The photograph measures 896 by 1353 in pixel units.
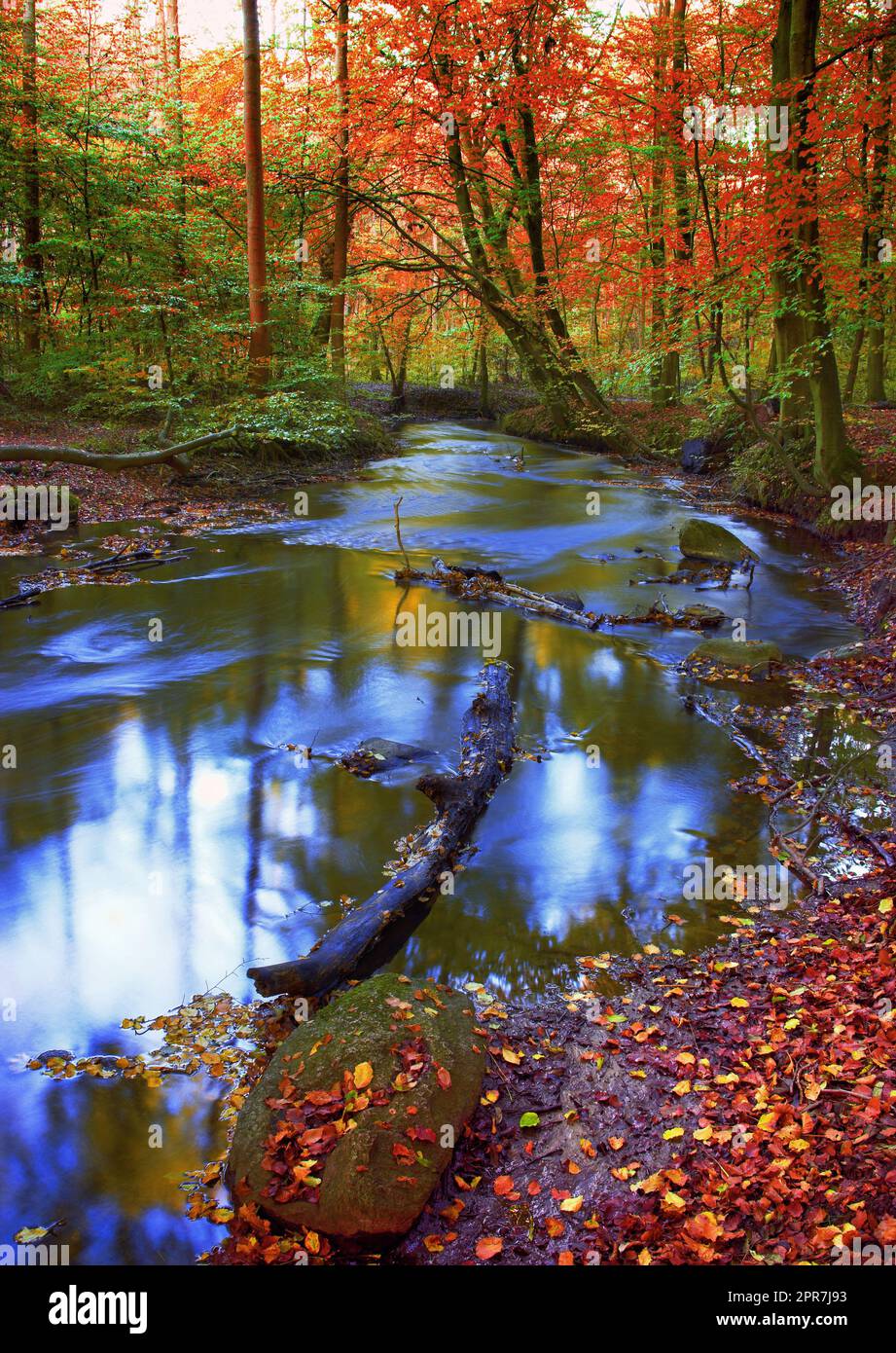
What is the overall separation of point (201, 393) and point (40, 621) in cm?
1036

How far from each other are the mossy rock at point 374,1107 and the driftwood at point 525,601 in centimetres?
823

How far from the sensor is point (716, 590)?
1348 cm

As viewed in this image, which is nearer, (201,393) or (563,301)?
(201,393)

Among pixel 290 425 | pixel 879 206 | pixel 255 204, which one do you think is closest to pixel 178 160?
pixel 255 204

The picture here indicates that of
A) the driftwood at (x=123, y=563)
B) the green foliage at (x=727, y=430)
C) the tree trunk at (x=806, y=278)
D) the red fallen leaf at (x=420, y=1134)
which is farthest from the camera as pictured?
the green foliage at (x=727, y=430)

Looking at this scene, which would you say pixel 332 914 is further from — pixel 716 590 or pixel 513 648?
pixel 716 590

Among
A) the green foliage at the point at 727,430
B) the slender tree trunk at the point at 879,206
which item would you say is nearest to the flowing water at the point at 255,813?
the slender tree trunk at the point at 879,206

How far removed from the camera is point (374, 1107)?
12.3ft

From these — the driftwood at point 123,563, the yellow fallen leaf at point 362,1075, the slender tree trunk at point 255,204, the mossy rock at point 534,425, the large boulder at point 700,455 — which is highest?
the slender tree trunk at point 255,204

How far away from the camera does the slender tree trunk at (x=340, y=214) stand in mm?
19312

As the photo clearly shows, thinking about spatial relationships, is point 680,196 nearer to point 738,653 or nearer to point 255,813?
point 738,653

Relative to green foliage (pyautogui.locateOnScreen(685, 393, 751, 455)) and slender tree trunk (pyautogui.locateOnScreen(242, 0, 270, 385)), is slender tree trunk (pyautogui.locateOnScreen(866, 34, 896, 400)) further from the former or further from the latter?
slender tree trunk (pyautogui.locateOnScreen(242, 0, 270, 385))

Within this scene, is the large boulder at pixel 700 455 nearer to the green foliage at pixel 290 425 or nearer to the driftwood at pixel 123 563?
the green foliage at pixel 290 425
